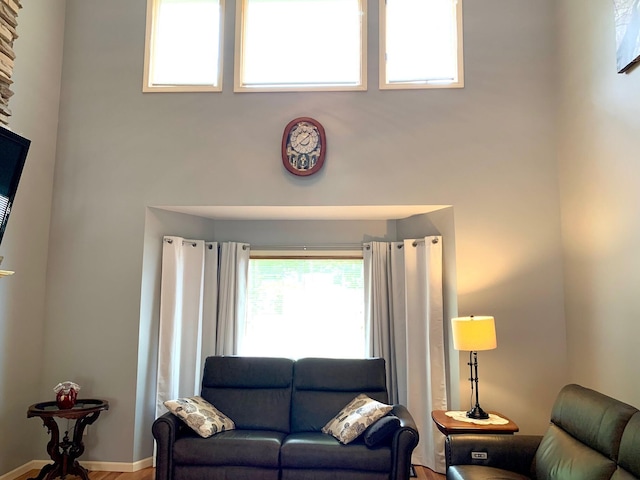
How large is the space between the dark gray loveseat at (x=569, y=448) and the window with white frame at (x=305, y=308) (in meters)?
1.82

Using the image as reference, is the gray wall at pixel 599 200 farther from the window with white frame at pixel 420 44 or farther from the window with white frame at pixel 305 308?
the window with white frame at pixel 305 308

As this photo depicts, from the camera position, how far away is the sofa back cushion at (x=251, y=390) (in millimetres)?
3590

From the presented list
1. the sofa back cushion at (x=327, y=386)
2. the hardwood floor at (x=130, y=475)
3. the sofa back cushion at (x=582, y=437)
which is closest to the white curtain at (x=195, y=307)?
the hardwood floor at (x=130, y=475)

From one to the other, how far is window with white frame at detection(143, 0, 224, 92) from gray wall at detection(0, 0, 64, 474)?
835mm

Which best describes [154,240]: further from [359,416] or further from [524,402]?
[524,402]

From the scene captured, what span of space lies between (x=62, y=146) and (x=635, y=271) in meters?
4.52

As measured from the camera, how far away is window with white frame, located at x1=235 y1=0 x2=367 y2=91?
411 centimetres

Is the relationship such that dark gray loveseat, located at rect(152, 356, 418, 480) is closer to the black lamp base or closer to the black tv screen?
the black lamp base

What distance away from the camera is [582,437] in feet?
7.92

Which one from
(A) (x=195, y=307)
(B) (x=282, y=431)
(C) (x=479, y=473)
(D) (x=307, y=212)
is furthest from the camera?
(A) (x=195, y=307)

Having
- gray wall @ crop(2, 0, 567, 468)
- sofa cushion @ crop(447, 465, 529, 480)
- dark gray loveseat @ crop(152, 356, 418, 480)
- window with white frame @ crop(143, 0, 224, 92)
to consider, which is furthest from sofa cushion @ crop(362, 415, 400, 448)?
window with white frame @ crop(143, 0, 224, 92)

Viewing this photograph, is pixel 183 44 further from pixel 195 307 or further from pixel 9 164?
pixel 195 307

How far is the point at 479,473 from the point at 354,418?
3.14 feet

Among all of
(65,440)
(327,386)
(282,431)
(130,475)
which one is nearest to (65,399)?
(65,440)
